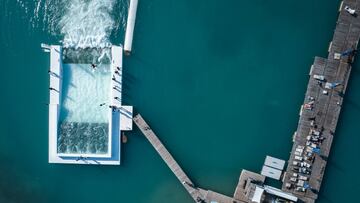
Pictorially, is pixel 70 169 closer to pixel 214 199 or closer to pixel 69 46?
pixel 69 46

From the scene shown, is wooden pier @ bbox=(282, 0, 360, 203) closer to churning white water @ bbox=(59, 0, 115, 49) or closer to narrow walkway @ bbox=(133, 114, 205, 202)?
narrow walkway @ bbox=(133, 114, 205, 202)

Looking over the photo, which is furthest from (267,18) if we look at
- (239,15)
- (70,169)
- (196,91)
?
(70,169)

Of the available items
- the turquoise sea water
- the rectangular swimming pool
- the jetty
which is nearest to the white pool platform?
the rectangular swimming pool

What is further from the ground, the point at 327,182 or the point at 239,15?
the point at 239,15

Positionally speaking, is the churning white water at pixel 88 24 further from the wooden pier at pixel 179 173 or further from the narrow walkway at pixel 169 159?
the wooden pier at pixel 179 173

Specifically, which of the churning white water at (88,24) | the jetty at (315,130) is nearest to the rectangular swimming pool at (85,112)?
the churning white water at (88,24)

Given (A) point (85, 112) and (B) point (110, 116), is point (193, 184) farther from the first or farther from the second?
(A) point (85, 112)
